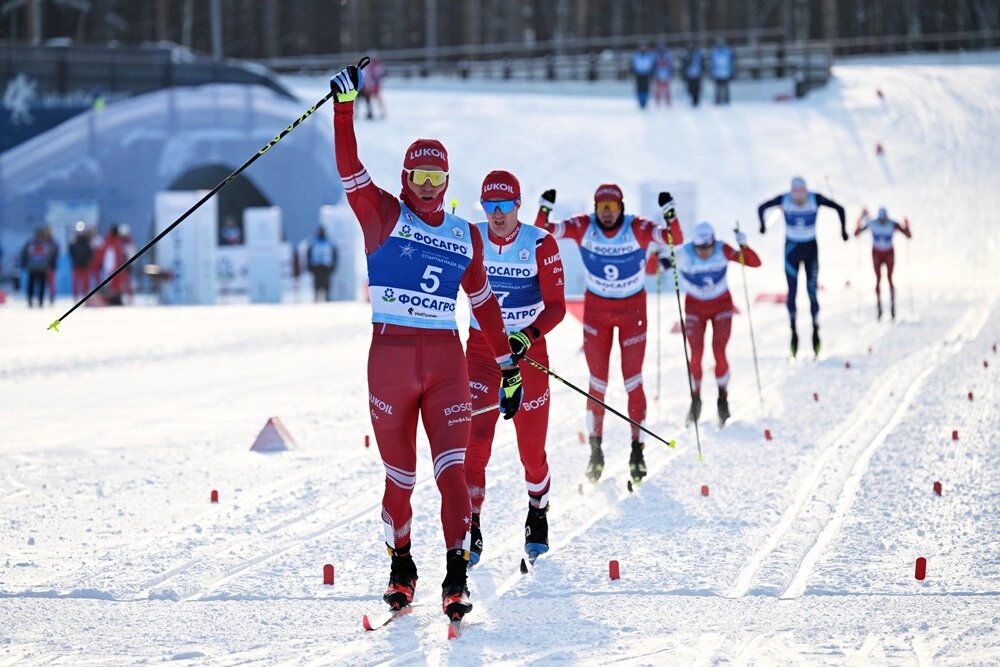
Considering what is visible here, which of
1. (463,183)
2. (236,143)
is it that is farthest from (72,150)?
(463,183)

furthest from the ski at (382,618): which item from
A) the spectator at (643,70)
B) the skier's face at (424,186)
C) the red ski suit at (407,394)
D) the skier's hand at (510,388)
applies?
the spectator at (643,70)

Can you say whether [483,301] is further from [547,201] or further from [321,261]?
[321,261]

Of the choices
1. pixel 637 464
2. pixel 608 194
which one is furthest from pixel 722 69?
pixel 637 464

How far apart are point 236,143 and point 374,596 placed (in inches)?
1110

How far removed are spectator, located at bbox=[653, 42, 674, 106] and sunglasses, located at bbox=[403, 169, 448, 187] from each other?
36.2m

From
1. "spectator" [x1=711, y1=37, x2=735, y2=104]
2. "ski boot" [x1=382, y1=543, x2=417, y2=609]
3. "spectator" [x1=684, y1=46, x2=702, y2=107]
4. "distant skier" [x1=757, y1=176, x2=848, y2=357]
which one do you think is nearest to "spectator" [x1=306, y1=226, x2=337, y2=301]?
"distant skier" [x1=757, y1=176, x2=848, y2=357]

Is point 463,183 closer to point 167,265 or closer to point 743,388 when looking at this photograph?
point 167,265

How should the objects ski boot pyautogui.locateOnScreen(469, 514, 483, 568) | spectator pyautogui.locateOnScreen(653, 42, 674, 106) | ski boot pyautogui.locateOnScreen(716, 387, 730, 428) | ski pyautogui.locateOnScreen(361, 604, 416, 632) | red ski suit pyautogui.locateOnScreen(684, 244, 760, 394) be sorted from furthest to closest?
spectator pyautogui.locateOnScreen(653, 42, 674, 106) < red ski suit pyautogui.locateOnScreen(684, 244, 760, 394) < ski boot pyautogui.locateOnScreen(716, 387, 730, 428) < ski boot pyautogui.locateOnScreen(469, 514, 483, 568) < ski pyautogui.locateOnScreen(361, 604, 416, 632)

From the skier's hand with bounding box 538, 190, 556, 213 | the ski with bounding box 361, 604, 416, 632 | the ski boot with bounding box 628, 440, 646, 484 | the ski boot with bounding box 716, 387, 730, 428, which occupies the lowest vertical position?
the ski with bounding box 361, 604, 416, 632

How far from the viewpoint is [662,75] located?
140 ft

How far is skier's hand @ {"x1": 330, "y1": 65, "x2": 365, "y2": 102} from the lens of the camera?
6.20 m

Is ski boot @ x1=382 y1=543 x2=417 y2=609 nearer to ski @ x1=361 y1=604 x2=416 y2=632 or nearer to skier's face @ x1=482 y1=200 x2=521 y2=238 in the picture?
ski @ x1=361 y1=604 x2=416 y2=632

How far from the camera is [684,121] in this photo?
138 feet

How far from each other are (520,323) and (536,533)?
1.21 meters
